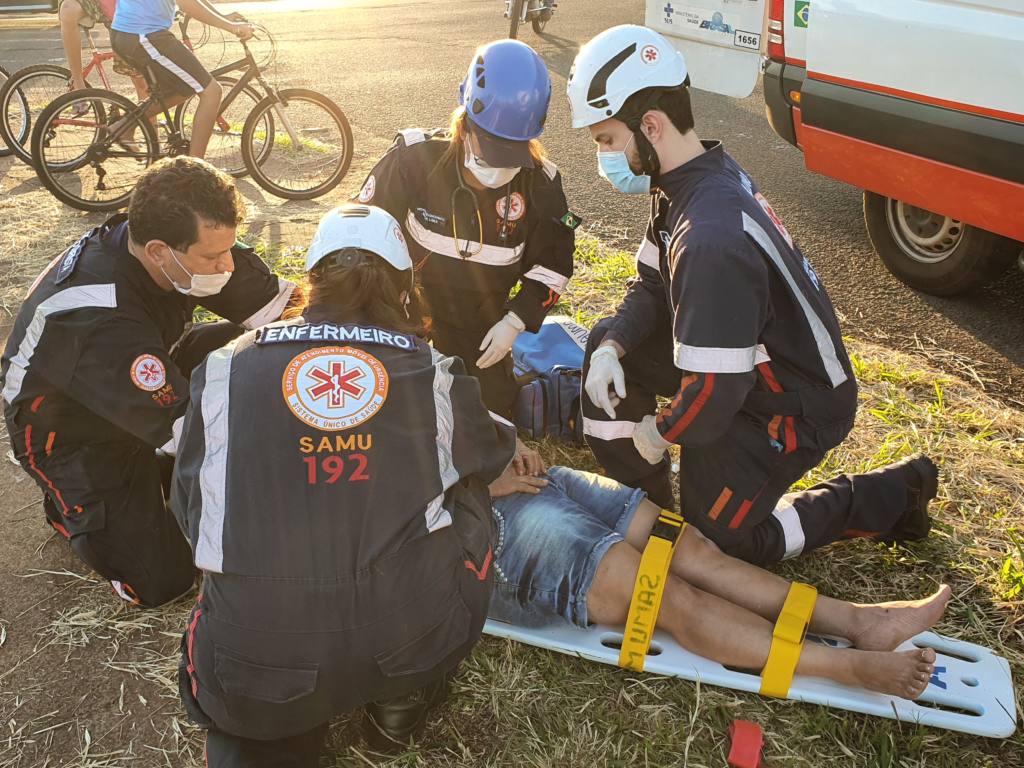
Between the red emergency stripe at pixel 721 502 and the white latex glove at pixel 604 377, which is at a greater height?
the white latex glove at pixel 604 377

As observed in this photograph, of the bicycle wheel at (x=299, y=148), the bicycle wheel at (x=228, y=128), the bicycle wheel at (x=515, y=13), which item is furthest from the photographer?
the bicycle wheel at (x=515, y=13)

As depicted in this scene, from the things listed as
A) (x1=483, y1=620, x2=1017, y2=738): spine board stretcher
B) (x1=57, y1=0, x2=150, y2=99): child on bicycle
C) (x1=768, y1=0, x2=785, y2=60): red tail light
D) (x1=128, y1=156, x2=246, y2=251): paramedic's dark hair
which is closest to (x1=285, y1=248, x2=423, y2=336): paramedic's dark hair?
(x1=128, y1=156, x2=246, y2=251): paramedic's dark hair

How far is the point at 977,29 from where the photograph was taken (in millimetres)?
3736

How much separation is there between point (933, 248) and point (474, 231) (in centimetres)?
285

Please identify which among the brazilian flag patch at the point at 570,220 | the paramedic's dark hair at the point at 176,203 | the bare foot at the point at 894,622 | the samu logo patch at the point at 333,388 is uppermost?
the paramedic's dark hair at the point at 176,203

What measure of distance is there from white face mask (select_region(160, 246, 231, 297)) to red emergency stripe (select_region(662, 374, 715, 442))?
1650 millimetres

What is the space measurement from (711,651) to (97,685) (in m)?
1.97

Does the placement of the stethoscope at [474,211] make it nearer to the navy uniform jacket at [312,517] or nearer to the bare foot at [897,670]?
the navy uniform jacket at [312,517]

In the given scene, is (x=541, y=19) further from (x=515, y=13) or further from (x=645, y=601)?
(x=645, y=601)

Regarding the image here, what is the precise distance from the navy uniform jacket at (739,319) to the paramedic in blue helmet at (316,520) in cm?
79

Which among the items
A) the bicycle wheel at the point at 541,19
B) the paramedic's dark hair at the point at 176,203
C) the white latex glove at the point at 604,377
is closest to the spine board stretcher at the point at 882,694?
the white latex glove at the point at 604,377

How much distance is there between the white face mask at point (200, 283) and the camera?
295cm

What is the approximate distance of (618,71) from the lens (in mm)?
2684

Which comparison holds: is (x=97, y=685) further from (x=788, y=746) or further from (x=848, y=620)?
(x=848, y=620)
